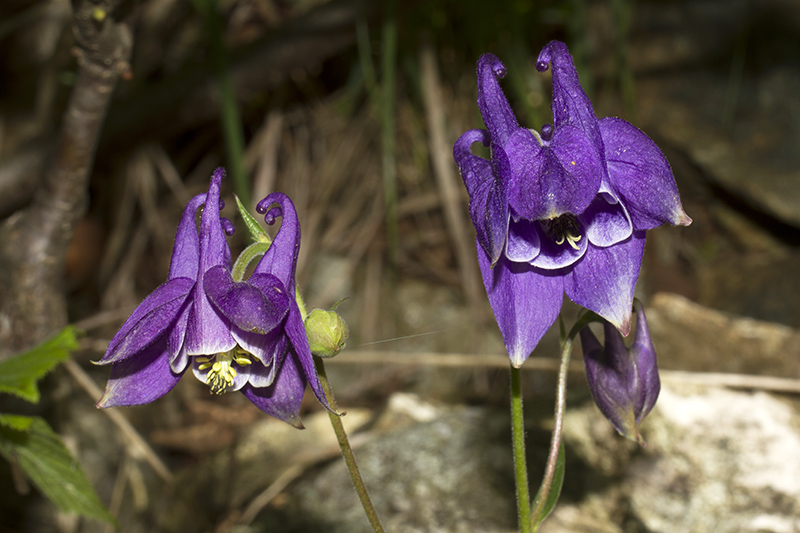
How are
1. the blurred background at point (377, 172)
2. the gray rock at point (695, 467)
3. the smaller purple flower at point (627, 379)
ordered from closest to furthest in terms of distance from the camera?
1. the smaller purple flower at point (627, 379)
2. the gray rock at point (695, 467)
3. the blurred background at point (377, 172)

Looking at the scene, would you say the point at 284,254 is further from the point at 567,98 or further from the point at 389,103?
the point at 389,103

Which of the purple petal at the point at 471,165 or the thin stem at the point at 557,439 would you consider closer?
the purple petal at the point at 471,165

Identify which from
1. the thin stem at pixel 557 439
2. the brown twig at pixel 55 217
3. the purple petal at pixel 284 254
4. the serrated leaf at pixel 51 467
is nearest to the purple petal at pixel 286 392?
the purple petal at pixel 284 254

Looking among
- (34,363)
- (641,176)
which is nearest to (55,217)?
(34,363)

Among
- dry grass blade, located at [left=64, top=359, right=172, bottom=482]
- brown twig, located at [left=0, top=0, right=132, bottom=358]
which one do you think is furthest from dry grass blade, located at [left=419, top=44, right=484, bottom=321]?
brown twig, located at [left=0, top=0, right=132, bottom=358]

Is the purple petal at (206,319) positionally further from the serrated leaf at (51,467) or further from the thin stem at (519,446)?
the serrated leaf at (51,467)

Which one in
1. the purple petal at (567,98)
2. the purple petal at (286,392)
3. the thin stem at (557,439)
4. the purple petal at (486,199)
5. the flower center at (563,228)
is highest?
the purple petal at (567,98)

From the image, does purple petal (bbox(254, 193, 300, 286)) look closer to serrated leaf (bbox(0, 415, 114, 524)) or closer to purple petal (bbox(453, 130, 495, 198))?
purple petal (bbox(453, 130, 495, 198))

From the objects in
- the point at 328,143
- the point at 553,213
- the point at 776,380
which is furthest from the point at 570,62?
the point at 328,143
